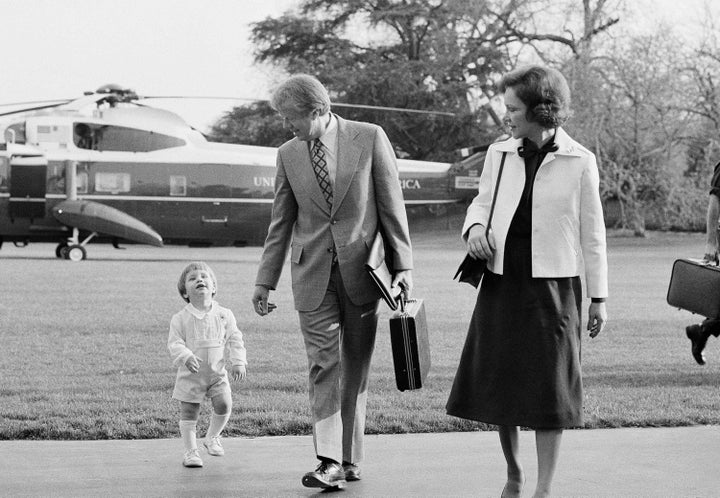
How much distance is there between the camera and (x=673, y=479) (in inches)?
210

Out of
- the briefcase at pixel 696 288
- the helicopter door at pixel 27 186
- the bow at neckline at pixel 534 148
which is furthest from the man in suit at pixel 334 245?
the helicopter door at pixel 27 186

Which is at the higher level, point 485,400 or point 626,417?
point 485,400

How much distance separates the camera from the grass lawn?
6859mm

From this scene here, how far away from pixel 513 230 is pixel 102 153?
26718mm

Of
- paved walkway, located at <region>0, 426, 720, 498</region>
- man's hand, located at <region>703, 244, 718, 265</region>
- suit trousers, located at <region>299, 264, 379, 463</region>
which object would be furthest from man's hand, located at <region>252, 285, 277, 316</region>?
man's hand, located at <region>703, 244, 718, 265</region>

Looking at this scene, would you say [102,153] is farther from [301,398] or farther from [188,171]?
[301,398]

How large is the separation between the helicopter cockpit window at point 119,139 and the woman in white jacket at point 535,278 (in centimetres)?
2626

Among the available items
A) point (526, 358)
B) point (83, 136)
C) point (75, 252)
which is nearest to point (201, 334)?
point (526, 358)

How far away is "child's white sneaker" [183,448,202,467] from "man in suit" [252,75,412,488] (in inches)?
28.1

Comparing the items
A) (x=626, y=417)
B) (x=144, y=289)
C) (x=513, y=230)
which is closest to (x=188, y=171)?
(x=144, y=289)

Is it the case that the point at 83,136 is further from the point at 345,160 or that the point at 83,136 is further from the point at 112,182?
the point at 345,160

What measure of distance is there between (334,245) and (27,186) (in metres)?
26.6

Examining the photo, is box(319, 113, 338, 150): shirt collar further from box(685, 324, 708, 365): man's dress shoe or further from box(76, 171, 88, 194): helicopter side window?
box(76, 171, 88, 194): helicopter side window

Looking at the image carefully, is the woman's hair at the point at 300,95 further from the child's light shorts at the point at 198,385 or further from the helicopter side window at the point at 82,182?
the helicopter side window at the point at 82,182
